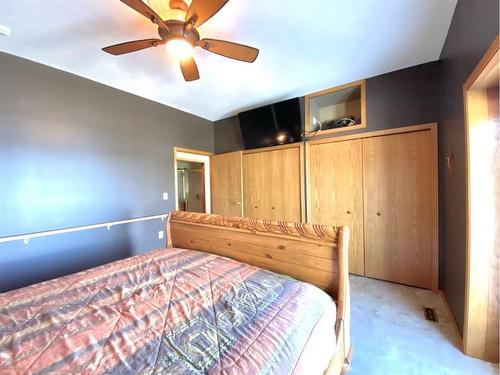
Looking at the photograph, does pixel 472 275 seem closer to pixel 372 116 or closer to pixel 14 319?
→ pixel 372 116

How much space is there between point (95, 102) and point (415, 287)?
4314mm

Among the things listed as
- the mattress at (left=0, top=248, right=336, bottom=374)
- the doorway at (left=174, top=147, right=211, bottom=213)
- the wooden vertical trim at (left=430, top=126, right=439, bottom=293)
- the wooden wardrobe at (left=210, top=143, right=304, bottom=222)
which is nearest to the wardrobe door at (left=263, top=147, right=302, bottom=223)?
the wooden wardrobe at (left=210, top=143, right=304, bottom=222)

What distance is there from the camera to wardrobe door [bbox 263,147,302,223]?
315 centimetres

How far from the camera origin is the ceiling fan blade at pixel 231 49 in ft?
5.03

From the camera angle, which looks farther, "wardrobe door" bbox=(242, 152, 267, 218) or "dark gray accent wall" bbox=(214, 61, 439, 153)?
"wardrobe door" bbox=(242, 152, 267, 218)

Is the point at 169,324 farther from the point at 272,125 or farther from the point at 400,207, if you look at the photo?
the point at 272,125

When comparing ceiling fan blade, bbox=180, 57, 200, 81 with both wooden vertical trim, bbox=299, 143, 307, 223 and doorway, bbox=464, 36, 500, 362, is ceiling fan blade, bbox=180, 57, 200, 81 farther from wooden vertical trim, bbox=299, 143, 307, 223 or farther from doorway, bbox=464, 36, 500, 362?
doorway, bbox=464, 36, 500, 362

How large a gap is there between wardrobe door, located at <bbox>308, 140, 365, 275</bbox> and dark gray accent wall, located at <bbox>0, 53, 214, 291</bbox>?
2300 millimetres

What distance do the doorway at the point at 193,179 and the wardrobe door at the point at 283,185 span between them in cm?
131

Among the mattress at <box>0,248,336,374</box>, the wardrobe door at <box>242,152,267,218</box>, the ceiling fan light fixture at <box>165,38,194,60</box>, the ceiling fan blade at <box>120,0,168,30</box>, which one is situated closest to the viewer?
the mattress at <box>0,248,336,374</box>

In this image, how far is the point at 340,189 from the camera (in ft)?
9.16

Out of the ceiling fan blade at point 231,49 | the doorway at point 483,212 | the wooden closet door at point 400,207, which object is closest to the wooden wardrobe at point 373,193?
the wooden closet door at point 400,207

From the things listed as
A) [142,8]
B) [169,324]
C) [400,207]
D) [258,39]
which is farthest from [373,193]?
[142,8]

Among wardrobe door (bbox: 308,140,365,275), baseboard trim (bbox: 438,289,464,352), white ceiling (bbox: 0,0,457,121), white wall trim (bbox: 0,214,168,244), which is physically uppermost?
white ceiling (bbox: 0,0,457,121)
